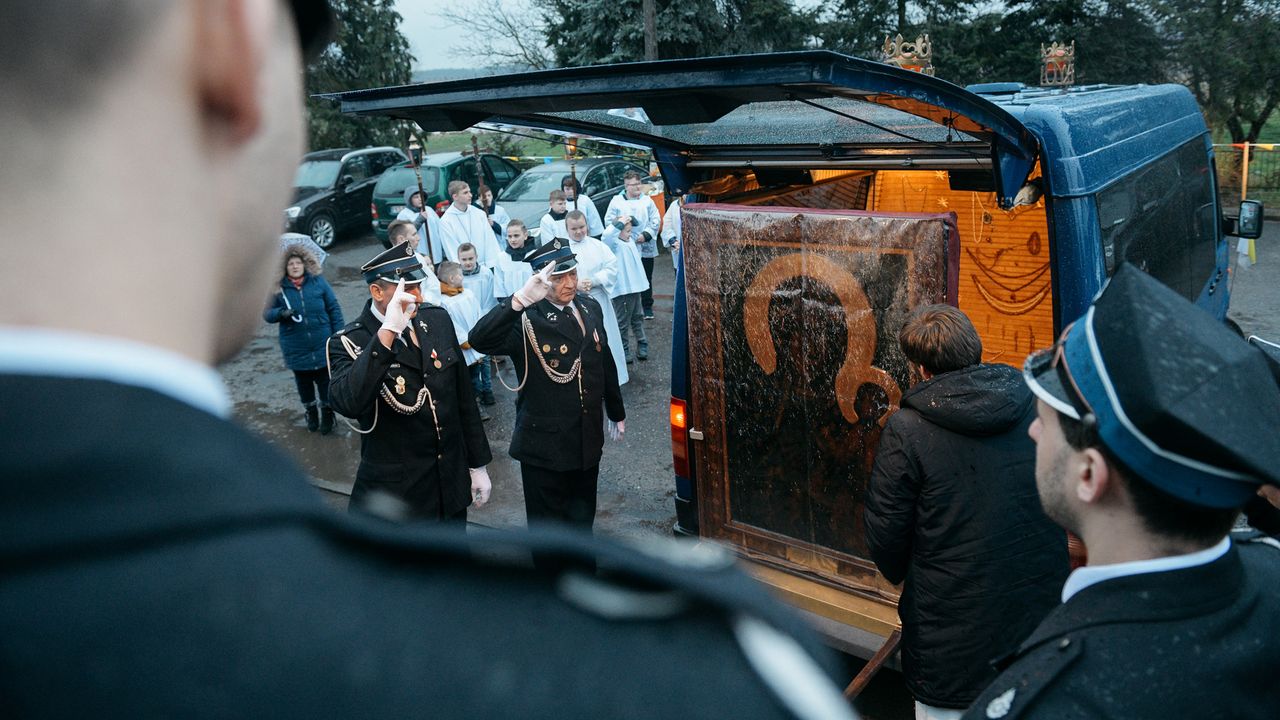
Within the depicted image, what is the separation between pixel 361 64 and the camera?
23.0m

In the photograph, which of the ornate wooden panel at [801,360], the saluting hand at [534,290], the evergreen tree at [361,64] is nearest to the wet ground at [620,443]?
the ornate wooden panel at [801,360]

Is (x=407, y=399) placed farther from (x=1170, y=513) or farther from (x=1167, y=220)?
(x=1167, y=220)

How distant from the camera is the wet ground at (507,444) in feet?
19.9

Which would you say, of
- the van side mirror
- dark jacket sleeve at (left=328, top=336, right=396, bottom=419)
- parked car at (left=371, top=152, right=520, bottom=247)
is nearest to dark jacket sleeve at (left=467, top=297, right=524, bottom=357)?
dark jacket sleeve at (left=328, top=336, right=396, bottom=419)

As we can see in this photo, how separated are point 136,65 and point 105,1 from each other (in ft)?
0.12

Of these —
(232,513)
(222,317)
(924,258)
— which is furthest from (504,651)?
(924,258)

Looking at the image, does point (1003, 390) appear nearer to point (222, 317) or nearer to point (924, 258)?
point (924, 258)

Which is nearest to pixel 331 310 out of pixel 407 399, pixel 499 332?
pixel 499 332

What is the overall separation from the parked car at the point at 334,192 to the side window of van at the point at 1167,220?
14565mm

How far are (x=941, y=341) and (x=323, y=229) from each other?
16051 millimetres

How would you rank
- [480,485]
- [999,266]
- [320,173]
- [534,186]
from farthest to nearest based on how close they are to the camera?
[320,173], [534,186], [999,266], [480,485]

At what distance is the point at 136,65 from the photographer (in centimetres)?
48

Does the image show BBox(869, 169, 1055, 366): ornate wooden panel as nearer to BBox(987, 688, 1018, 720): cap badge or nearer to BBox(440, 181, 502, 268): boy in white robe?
BBox(987, 688, 1018, 720): cap badge

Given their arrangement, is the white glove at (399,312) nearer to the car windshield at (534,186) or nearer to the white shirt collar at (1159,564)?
the white shirt collar at (1159,564)
